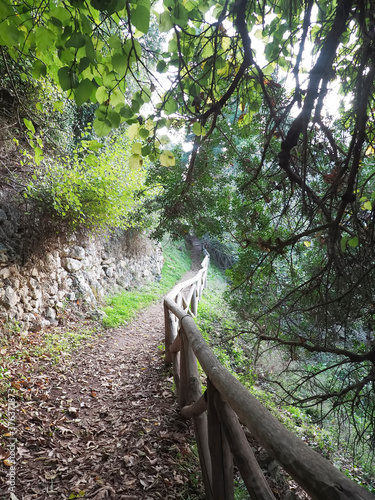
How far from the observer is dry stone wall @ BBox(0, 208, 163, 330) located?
190 inches

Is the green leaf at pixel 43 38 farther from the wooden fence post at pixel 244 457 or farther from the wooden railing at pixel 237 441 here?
the wooden fence post at pixel 244 457

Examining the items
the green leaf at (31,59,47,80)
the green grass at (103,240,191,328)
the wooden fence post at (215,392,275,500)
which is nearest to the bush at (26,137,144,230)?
the green grass at (103,240,191,328)

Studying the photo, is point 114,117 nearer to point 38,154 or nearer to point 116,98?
point 116,98

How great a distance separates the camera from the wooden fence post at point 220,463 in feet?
5.89

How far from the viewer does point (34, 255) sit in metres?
5.46

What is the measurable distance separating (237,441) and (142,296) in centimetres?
796

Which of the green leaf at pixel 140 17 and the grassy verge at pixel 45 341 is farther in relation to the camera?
the grassy verge at pixel 45 341

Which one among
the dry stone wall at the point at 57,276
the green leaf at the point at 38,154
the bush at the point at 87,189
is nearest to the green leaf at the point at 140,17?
the green leaf at the point at 38,154

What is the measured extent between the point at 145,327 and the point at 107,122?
20.8 ft

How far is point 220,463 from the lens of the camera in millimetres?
1839

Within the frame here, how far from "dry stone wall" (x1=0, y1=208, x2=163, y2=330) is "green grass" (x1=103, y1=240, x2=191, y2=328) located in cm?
36

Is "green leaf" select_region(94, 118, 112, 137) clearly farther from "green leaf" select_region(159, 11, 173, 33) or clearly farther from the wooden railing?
the wooden railing

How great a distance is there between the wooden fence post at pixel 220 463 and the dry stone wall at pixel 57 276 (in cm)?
322

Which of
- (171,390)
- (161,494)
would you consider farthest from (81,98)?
(171,390)
